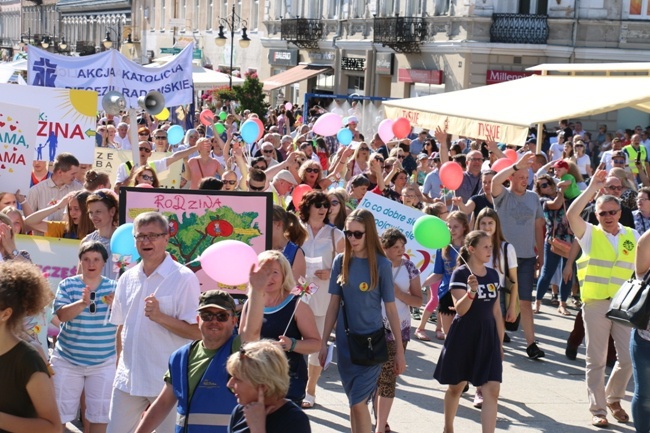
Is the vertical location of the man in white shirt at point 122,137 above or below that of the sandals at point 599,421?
above

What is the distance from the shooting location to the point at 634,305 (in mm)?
6832

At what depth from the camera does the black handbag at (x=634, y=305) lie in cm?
677

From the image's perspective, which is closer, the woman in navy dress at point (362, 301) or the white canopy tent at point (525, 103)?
the woman in navy dress at point (362, 301)

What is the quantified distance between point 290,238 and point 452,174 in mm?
3978

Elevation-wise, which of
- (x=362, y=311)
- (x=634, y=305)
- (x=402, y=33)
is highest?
(x=402, y=33)

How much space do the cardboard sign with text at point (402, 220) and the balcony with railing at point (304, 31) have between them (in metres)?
33.7

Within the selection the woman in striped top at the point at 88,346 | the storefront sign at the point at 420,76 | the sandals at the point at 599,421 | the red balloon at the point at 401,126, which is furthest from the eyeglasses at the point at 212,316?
the storefront sign at the point at 420,76

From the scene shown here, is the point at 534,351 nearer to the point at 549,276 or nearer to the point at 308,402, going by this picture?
the point at 549,276

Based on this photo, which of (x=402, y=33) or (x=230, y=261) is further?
(x=402, y=33)

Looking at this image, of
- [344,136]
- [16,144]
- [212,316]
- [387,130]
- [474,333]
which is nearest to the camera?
[212,316]

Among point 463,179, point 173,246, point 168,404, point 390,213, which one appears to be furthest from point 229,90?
point 168,404

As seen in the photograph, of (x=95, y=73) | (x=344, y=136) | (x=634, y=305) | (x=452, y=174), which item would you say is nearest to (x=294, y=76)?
(x=344, y=136)

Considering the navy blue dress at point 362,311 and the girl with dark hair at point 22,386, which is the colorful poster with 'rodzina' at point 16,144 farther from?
the girl with dark hair at point 22,386

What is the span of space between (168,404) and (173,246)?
7.72 feet
